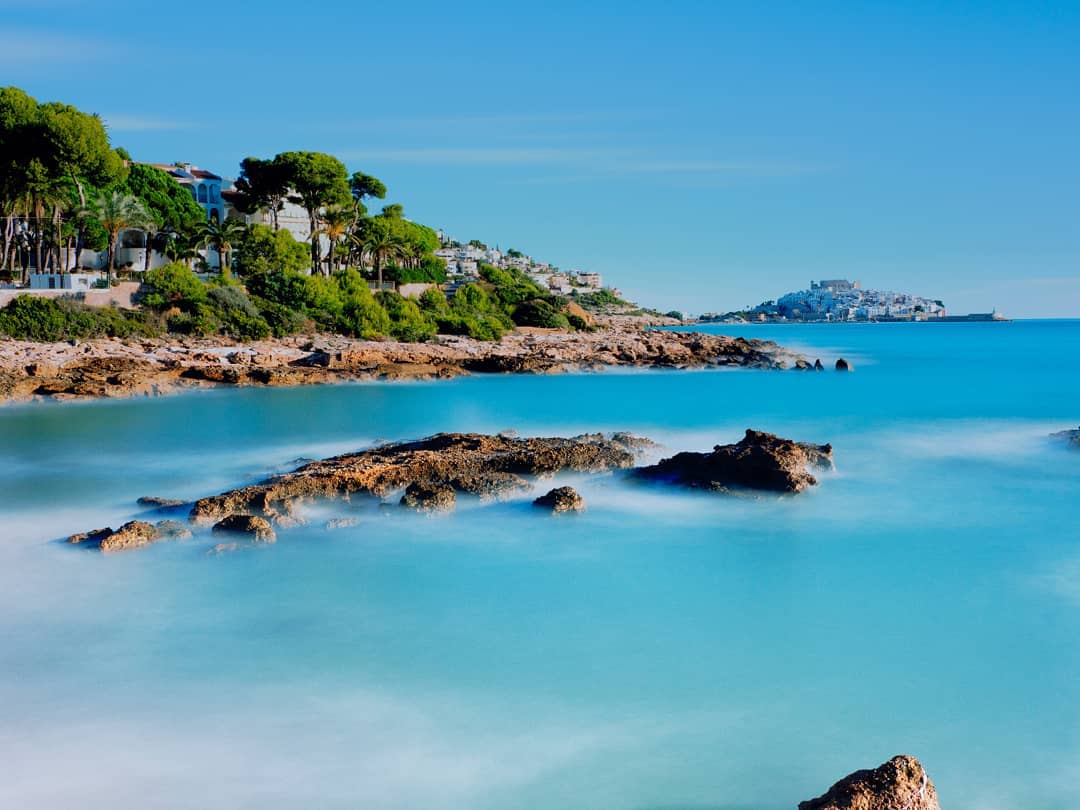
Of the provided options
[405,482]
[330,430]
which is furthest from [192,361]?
[405,482]

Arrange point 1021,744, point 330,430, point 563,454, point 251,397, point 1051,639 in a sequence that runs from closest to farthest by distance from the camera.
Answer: point 1021,744
point 1051,639
point 563,454
point 330,430
point 251,397

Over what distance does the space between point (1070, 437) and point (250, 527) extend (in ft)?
57.9

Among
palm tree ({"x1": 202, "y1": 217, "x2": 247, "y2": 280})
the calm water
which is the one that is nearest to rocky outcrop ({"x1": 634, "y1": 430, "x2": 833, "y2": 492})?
the calm water

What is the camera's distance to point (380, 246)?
59469 mm

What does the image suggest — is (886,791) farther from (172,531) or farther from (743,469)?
(172,531)

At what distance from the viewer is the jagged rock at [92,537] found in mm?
10281

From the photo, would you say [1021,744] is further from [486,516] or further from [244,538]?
[244,538]

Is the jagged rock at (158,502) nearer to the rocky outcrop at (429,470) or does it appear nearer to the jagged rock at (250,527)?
the rocky outcrop at (429,470)

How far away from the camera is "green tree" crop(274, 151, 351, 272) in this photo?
171 ft

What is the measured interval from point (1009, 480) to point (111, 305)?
33318mm

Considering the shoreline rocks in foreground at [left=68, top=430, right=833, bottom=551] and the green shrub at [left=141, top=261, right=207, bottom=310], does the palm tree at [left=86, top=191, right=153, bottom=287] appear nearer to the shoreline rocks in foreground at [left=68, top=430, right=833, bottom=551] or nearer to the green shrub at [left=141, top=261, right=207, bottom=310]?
the green shrub at [left=141, top=261, right=207, bottom=310]

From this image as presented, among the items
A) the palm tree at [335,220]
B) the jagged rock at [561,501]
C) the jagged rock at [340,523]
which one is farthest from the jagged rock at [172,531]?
the palm tree at [335,220]

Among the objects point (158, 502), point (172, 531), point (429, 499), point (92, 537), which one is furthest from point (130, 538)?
point (429, 499)

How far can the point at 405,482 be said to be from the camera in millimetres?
12414
